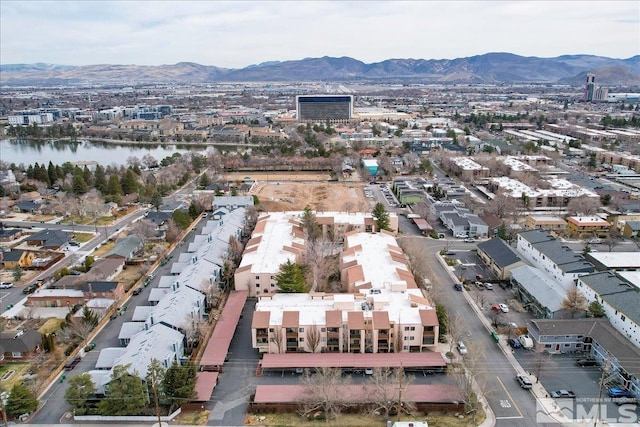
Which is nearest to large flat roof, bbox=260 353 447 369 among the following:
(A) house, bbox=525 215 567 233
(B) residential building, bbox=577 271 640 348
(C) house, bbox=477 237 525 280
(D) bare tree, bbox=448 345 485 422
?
(D) bare tree, bbox=448 345 485 422

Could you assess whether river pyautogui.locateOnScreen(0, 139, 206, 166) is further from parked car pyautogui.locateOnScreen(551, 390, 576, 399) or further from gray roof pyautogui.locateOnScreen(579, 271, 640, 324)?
parked car pyautogui.locateOnScreen(551, 390, 576, 399)

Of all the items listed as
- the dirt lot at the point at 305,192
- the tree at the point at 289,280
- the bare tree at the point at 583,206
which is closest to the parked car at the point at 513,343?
the tree at the point at 289,280

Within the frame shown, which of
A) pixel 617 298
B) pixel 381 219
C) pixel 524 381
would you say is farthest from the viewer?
pixel 381 219

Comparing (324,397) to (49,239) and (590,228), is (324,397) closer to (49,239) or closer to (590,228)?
(49,239)

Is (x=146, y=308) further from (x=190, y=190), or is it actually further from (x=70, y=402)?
(x=190, y=190)

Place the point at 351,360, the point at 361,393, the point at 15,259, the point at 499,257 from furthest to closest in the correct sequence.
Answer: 1. the point at 15,259
2. the point at 499,257
3. the point at 351,360
4. the point at 361,393

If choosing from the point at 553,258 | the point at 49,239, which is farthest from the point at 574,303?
the point at 49,239
